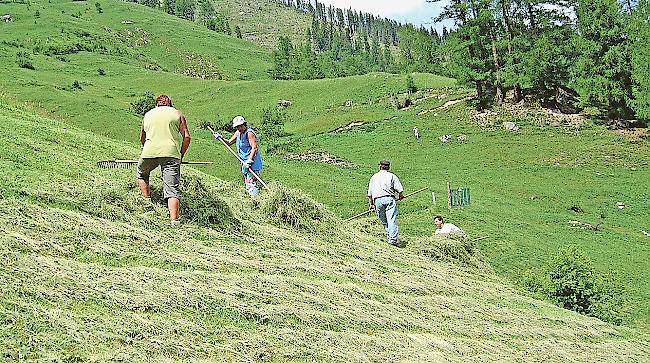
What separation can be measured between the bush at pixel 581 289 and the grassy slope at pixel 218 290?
4.33ft

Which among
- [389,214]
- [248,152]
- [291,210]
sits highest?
[248,152]

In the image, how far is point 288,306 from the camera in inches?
286

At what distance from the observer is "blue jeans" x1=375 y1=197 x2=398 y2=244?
13.1m

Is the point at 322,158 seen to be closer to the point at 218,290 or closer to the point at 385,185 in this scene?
the point at 385,185

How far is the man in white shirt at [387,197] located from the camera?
516 inches

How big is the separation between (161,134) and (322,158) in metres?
26.9

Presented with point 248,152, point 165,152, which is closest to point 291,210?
point 248,152

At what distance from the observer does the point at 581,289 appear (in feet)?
42.8

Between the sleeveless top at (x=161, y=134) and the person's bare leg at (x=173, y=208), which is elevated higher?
the sleeveless top at (x=161, y=134)

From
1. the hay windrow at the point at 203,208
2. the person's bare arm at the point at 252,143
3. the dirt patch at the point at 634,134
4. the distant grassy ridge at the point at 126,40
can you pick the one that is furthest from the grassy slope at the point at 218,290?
the distant grassy ridge at the point at 126,40

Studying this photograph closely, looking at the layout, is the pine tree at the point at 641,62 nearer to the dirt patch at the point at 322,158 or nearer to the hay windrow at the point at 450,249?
the dirt patch at the point at 322,158

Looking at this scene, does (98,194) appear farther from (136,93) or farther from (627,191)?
(136,93)

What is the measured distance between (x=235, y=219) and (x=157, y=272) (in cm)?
297

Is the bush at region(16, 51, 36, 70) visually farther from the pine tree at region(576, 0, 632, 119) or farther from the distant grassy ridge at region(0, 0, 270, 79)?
the pine tree at region(576, 0, 632, 119)
